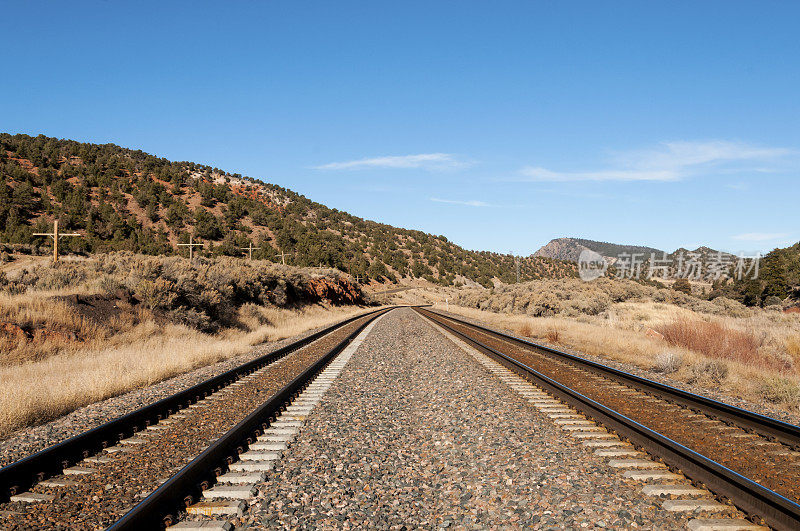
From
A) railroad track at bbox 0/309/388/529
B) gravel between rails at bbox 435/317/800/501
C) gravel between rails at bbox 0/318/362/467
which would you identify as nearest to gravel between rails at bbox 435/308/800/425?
gravel between rails at bbox 435/317/800/501

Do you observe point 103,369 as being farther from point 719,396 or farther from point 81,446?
point 719,396

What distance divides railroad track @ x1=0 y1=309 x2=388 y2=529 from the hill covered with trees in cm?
3683

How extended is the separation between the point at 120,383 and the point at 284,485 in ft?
19.4

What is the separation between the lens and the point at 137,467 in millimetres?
4672

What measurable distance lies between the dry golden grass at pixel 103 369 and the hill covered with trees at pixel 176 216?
29.0 metres

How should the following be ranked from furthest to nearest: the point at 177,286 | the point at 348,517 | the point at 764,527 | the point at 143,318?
the point at 177,286 < the point at 143,318 < the point at 348,517 < the point at 764,527

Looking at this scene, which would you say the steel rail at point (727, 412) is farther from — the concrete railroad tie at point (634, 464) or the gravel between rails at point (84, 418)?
the gravel between rails at point (84, 418)

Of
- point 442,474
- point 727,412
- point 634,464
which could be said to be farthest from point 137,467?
point 727,412

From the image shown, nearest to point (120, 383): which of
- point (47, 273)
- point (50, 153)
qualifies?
point (47, 273)

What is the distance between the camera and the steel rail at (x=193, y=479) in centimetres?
334

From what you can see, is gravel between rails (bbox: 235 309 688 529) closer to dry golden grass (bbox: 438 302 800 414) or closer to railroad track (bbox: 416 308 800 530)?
railroad track (bbox: 416 308 800 530)

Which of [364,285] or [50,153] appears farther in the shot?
[364,285]

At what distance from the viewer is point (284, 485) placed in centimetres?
437

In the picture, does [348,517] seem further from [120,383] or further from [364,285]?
[364,285]
